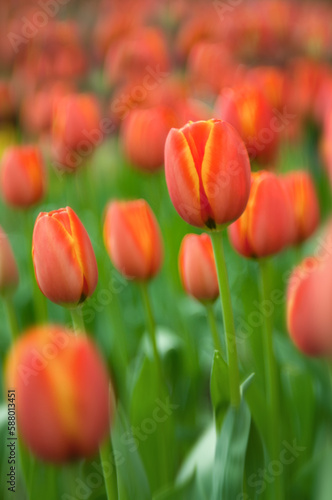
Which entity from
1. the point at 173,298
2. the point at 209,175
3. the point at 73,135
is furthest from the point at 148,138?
the point at 209,175

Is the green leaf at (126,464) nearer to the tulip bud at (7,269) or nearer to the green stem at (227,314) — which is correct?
the green stem at (227,314)

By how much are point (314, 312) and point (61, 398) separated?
0.70 feet

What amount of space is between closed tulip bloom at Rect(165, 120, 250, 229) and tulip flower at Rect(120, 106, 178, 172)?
1.67 feet

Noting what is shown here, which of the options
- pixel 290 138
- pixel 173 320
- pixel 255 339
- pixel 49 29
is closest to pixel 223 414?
pixel 255 339

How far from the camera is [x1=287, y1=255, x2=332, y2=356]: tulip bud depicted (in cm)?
46

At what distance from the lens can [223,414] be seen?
620 millimetres

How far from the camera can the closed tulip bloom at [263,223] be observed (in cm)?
66

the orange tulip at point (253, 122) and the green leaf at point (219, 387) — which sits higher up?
the orange tulip at point (253, 122)

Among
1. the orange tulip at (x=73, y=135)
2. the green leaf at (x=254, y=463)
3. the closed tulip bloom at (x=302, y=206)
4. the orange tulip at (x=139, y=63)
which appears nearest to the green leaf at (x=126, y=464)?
the green leaf at (x=254, y=463)

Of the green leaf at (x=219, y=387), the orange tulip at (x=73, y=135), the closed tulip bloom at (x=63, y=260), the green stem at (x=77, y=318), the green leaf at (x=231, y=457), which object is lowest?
the green leaf at (x=231, y=457)

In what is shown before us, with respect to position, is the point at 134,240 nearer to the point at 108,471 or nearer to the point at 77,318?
the point at 77,318

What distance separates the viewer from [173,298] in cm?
117

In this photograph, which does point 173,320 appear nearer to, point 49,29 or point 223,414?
point 223,414

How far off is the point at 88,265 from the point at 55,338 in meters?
0.15
